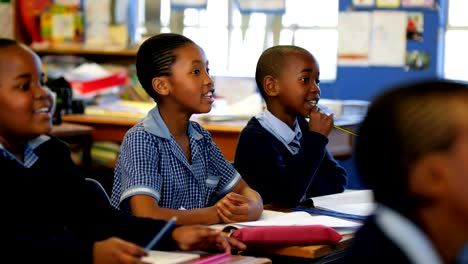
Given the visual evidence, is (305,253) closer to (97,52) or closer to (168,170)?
(168,170)

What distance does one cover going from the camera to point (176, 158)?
2326 millimetres

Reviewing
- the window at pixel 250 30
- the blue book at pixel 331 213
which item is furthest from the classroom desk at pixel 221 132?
the blue book at pixel 331 213

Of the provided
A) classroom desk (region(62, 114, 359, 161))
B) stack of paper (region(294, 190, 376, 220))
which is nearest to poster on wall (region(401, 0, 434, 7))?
classroom desk (region(62, 114, 359, 161))

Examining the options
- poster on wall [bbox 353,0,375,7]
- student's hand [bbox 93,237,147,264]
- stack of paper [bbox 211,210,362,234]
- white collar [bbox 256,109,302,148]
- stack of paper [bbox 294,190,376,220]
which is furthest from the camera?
poster on wall [bbox 353,0,375,7]

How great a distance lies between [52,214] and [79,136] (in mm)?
A: 3000

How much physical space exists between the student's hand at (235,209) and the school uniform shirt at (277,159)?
334mm

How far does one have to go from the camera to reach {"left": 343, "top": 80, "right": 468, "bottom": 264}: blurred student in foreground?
97cm

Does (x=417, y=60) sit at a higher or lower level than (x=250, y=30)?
lower

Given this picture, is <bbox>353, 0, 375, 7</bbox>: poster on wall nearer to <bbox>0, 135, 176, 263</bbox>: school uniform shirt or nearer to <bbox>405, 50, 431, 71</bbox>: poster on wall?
<bbox>405, 50, 431, 71</bbox>: poster on wall

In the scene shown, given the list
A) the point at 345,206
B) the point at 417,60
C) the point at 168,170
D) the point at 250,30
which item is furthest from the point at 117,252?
the point at 250,30

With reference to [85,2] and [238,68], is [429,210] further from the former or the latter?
[85,2]

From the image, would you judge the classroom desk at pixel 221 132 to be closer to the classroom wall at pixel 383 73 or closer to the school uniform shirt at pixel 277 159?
the classroom wall at pixel 383 73

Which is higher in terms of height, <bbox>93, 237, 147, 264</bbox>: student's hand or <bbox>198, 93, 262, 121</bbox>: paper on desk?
<bbox>93, 237, 147, 264</bbox>: student's hand

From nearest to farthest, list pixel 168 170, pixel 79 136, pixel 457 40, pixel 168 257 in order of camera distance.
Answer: pixel 168 257
pixel 168 170
pixel 79 136
pixel 457 40
